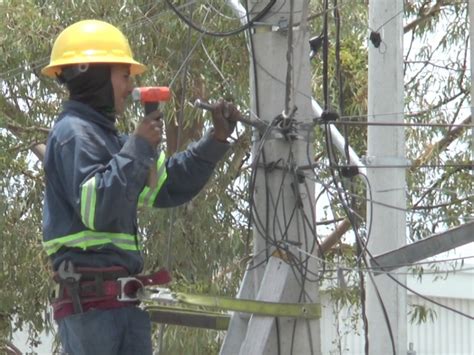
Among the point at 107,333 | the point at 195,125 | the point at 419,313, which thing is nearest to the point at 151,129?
the point at 107,333

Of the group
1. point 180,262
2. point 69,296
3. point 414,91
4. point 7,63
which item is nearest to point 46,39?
point 7,63

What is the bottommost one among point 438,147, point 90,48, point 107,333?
point 107,333

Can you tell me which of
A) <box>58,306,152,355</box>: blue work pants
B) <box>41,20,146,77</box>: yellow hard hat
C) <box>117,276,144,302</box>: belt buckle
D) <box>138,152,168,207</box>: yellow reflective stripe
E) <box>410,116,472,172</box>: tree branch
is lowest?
<box>58,306,152,355</box>: blue work pants

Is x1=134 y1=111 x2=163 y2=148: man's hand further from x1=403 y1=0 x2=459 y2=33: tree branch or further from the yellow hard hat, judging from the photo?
x1=403 y1=0 x2=459 y2=33: tree branch

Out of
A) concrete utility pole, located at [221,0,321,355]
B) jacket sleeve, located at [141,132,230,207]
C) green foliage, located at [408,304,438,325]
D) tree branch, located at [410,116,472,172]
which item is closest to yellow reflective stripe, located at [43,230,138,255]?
jacket sleeve, located at [141,132,230,207]

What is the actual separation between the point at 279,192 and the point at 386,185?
248 cm

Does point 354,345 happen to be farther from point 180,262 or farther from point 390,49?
point 390,49

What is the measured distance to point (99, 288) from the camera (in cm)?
521

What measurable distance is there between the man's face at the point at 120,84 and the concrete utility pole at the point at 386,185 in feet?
9.95

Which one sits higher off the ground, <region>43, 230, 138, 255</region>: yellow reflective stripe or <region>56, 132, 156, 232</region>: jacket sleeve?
<region>56, 132, 156, 232</region>: jacket sleeve

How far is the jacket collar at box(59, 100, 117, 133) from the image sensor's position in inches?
208

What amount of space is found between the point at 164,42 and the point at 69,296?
624 centimetres

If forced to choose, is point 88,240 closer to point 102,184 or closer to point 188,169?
point 102,184

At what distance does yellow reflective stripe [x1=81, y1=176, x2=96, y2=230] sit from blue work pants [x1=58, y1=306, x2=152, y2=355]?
1.47 feet
